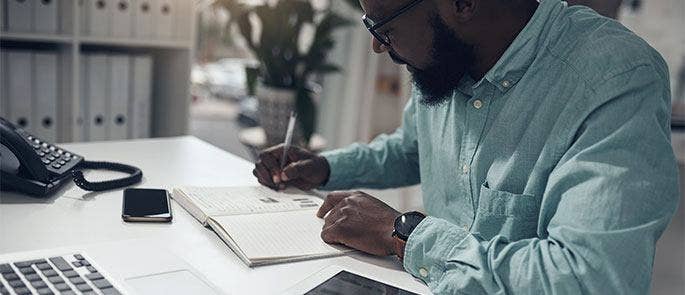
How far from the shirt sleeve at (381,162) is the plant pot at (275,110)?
4.99 ft

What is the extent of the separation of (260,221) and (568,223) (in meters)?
0.47

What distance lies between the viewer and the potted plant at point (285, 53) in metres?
2.81

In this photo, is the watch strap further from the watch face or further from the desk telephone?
the desk telephone

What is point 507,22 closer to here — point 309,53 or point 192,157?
point 192,157

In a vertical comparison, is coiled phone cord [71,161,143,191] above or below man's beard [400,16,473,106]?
below

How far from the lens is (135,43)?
2303 millimetres

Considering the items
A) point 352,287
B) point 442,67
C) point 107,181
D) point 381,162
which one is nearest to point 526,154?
point 442,67

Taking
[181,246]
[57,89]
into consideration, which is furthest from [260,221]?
[57,89]

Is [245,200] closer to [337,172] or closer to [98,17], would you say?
[337,172]

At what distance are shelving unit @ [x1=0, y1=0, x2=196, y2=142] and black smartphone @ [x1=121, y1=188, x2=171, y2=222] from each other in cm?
125

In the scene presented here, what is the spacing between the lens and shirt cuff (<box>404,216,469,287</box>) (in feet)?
2.56

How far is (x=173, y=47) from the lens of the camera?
2447 millimetres

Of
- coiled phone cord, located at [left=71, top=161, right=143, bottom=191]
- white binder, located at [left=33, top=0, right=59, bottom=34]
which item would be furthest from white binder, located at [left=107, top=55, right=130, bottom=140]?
coiled phone cord, located at [left=71, top=161, right=143, bottom=191]

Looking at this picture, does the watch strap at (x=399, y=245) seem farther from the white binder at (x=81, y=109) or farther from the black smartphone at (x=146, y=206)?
the white binder at (x=81, y=109)
